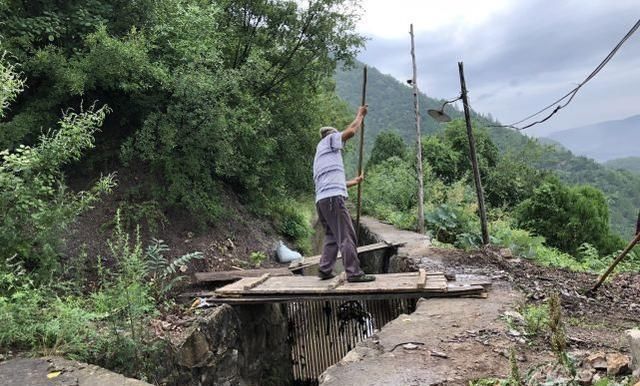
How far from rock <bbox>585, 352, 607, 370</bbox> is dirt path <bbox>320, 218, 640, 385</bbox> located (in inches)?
12.0

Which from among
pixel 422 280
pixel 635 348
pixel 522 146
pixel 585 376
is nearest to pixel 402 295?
pixel 422 280

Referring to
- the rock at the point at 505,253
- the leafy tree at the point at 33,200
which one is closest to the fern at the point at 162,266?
the leafy tree at the point at 33,200

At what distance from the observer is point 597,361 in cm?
317

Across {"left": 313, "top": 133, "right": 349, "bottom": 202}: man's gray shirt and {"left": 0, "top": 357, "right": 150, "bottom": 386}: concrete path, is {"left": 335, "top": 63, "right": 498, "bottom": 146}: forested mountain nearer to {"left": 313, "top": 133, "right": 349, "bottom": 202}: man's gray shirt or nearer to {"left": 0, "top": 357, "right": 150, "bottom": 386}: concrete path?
{"left": 313, "top": 133, "right": 349, "bottom": 202}: man's gray shirt

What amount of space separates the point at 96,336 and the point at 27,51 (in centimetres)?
505

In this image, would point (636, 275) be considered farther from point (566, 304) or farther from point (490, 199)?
point (490, 199)

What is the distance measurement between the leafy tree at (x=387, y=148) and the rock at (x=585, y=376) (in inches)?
941

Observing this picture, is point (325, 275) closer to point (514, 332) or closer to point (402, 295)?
point (402, 295)

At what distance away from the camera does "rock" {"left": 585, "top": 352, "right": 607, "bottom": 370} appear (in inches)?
122

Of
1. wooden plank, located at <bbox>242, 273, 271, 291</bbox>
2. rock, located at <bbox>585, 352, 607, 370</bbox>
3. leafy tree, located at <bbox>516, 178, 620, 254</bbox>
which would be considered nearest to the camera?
rock, located at <bbox>585, 352, 607, 370</bbox>

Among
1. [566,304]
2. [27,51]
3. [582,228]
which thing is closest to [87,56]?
[27,51]

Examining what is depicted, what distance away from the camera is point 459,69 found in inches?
326

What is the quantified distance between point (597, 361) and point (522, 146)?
2648 cm

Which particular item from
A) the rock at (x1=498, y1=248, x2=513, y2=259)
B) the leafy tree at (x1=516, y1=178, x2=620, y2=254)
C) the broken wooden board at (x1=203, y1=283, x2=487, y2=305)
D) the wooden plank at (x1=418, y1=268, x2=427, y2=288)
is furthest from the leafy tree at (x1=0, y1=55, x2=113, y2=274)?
the leafy tree at (x1=516, y1=178, x2=620, y2=254)
